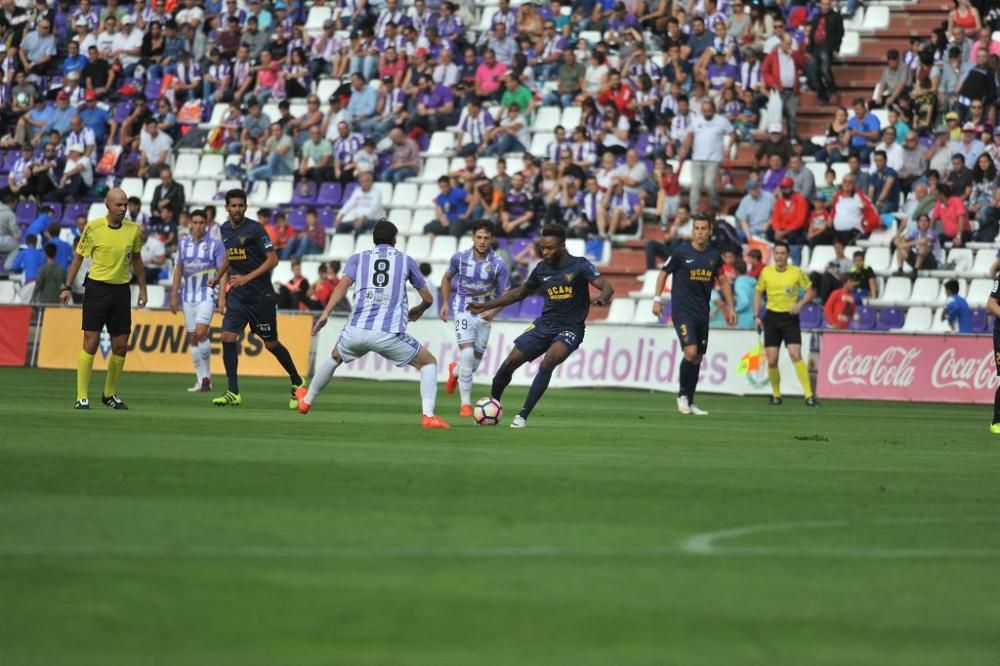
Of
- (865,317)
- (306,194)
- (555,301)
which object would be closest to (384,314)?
(555,301)

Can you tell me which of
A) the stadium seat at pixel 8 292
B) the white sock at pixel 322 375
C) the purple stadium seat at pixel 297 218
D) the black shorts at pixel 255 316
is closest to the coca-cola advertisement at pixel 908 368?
the black shorts at pixel 255 316

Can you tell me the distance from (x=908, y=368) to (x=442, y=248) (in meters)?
9.73

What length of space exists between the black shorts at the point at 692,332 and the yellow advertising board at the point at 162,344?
10.3m

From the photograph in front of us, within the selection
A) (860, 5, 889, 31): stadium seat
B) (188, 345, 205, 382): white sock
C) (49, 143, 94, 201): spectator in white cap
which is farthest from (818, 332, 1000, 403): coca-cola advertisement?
(49, 143, 94, 201): spectator in white cap

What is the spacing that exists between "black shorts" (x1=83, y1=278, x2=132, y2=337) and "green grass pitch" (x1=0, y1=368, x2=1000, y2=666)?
10.5 ft

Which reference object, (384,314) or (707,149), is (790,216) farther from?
(384,314)

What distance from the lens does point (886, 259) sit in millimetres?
30250

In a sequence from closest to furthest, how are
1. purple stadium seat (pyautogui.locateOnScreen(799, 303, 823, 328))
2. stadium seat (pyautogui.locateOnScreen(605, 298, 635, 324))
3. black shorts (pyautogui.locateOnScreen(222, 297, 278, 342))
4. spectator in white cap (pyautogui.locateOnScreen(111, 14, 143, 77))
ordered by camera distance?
1. black shorts (pyautogui.locateOnScreen(222, 297, 278, 342))
2. purple stadium seat (pyautogui.locateOnScreen(799, 303, 823, 328))
3. stadium seat (pyautogui.locateOnScreen(605, 298, 635, 324))
4. spectator in white cap (pyautogui.locateOnScreen(111, 14, 143, 77))

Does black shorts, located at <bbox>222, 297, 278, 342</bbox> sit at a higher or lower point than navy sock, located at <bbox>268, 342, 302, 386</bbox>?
higher

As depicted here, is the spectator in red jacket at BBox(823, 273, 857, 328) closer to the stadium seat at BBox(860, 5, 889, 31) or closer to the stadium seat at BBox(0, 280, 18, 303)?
the stadium seat at BBox(860, 5, 889, 31)

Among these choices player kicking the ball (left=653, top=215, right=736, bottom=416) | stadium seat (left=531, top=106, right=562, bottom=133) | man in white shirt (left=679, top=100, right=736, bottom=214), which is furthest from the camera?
stadium seat (left=531, top=106, right=562, bottom=133)

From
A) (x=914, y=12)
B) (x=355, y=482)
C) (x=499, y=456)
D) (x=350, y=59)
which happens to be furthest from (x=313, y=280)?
(x=355, y=482)

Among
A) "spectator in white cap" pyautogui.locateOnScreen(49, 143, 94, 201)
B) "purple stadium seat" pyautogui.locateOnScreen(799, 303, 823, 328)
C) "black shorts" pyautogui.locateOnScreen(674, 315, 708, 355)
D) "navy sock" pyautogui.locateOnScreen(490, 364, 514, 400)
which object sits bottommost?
"navy sock" pyautogui.locateOnScreen(490, 364, 514, 400)

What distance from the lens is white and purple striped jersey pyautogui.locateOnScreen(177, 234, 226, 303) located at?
2423 centimetres
